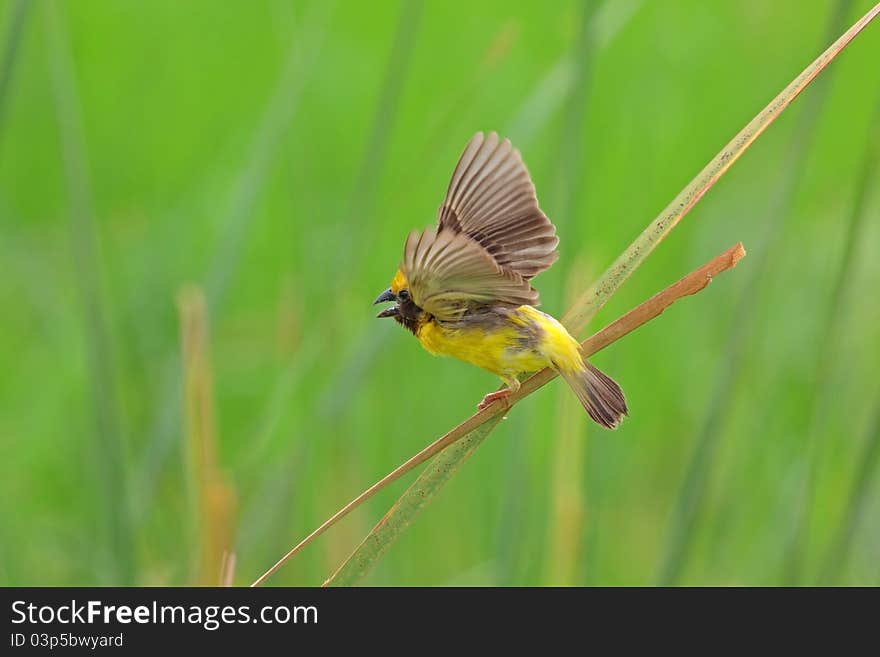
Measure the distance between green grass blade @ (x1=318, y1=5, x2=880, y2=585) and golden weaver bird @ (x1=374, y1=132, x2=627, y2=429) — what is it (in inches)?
6.1

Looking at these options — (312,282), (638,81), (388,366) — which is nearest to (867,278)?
(638,81)

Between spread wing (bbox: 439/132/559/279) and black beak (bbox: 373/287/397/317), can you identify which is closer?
spread wing (bbox: 439/132/559/279)

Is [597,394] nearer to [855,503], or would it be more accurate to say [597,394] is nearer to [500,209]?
[500,209]

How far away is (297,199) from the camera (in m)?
2.69

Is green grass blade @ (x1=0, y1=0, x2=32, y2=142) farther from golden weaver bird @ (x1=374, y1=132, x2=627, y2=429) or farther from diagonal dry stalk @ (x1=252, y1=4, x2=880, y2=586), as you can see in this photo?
diagonal dry stalk @ (x1=252, y1=4, x2=880, y2=586)

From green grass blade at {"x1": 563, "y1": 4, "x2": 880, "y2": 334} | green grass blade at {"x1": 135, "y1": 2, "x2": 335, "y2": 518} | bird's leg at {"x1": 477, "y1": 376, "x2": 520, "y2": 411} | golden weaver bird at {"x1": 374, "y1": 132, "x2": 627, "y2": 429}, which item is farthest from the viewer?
green grass blade at {"x1": 135, "y1": 2, "x2": 335, "y2": 518}

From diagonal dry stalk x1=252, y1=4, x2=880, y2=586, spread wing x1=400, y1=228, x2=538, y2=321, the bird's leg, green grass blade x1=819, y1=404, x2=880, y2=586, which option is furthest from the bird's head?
green grass blade x1=819, y1=404, x2=880, y2=586

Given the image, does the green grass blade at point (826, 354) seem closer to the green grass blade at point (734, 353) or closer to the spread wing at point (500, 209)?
the green grass blade at point (734, 353)

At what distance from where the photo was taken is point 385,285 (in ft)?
14.1

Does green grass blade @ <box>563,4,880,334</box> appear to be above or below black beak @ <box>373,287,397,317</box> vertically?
below

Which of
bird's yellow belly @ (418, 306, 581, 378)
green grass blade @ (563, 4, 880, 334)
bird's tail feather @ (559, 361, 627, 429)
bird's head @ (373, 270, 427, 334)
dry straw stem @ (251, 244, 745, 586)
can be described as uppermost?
bird's head @ (373, 270, 427, 334)

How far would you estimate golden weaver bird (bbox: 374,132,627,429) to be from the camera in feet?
4.71

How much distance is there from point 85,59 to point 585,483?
4.19m

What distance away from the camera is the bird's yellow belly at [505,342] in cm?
189
